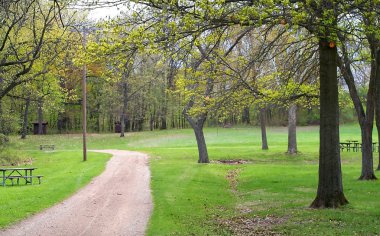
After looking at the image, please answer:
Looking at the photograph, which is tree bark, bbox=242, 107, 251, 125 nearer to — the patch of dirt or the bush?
the patch of dirt

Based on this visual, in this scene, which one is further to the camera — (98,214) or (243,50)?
(243,50)

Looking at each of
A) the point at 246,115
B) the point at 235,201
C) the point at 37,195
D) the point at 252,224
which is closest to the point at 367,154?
the point at 235,201

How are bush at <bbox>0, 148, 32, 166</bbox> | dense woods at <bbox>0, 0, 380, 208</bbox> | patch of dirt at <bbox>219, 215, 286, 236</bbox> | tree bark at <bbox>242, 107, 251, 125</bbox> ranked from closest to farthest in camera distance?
dense woods at <bbox>0, 0, 380, 208</bbox> → patch of dirt at <bbox>219, 215, 286, 236</bbox> → tree bark at <bbox>242, 107, 251, 125</bbox> → bush at <bbox>0, 148, 32, 166</bbox>

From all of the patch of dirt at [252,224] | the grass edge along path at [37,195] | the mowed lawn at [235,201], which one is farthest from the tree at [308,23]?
the grass edge along path at [37,195]

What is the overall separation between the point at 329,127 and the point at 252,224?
2.99 metres

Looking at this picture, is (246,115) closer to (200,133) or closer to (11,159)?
(200,133)

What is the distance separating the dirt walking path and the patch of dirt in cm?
190

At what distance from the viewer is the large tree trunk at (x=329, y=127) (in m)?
11.1

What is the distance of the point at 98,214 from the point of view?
11.6 metres

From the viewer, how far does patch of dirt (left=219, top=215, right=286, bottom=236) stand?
31.1 feet

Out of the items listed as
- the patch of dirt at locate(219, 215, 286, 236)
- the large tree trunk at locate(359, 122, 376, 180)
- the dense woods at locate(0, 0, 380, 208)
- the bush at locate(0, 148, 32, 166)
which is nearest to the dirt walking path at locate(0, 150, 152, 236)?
the patch of dirt at locate(219, 215, 286, 236)

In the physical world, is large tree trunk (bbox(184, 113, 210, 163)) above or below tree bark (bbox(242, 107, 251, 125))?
below

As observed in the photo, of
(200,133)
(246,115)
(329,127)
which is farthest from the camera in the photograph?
(246,115)

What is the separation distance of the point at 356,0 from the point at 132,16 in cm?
448
